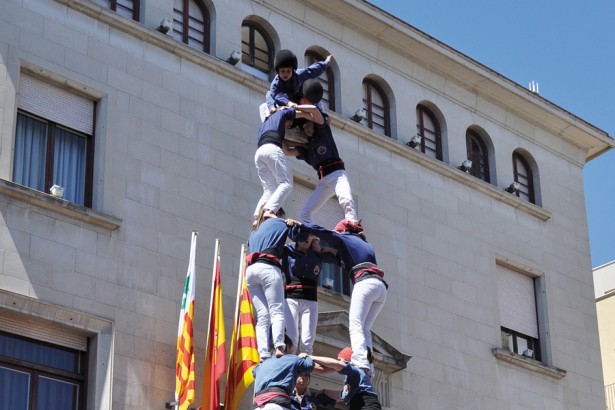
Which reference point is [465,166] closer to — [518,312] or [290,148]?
[518,312]

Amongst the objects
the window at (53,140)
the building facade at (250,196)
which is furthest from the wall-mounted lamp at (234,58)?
the window at (53,140)

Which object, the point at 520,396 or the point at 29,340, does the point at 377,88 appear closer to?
the point at 520,396

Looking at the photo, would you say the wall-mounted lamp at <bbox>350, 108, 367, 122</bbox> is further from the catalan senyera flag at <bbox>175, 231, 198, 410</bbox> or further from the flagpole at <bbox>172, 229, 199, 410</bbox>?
the catalan senyera flag at <bbox>175, 231, 198, 410</bbox>

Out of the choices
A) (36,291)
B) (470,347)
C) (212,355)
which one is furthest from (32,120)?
(470,347)

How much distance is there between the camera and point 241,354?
22.9 meters

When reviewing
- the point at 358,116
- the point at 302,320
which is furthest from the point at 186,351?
the point at 358,116

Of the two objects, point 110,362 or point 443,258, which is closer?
point 110,362

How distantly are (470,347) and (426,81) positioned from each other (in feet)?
18.7

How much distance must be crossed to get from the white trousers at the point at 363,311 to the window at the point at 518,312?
30.5ft

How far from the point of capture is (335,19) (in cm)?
2945

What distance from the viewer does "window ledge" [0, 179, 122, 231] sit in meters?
22.6

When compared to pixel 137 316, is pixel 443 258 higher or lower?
higher

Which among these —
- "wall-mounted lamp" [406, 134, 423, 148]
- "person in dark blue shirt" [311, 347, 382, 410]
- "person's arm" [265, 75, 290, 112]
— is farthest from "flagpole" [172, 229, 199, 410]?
"wall-mounted lamp" [406, 134, 423, 148]

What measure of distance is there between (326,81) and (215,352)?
26.3ft
